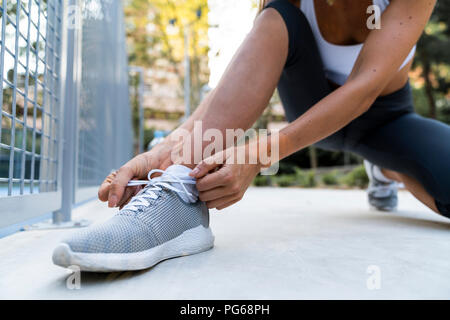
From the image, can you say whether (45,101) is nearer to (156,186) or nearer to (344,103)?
(156,186)


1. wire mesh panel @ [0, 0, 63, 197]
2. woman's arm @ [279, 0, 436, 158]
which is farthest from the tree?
woman's arm @ [279, 0, 436, 158]

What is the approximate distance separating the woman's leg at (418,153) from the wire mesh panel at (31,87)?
44.8 inches

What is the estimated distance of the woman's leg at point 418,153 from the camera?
1078mm

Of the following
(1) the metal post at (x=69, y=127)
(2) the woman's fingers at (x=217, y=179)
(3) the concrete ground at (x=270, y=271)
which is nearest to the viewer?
(3) the concrete ground at (x=270, y=271)

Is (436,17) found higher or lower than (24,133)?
higher

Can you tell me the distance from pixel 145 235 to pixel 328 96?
1.64ft

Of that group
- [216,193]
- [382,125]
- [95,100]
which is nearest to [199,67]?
[95,100]

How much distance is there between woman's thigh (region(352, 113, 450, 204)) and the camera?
1.08 meters

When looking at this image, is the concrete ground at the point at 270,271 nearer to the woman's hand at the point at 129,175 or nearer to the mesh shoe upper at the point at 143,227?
the mesh shoe upper at the point at 143,227

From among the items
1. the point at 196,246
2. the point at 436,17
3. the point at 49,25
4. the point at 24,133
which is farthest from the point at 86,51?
the point at 436,17

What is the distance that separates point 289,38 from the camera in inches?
40.7

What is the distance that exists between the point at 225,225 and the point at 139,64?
11280 millimetres

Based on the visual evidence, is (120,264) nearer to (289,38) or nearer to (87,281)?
(87,281)

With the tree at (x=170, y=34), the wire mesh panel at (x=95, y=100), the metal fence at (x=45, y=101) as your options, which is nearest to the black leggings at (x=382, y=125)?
the metal fence at (x=45, y=101)
